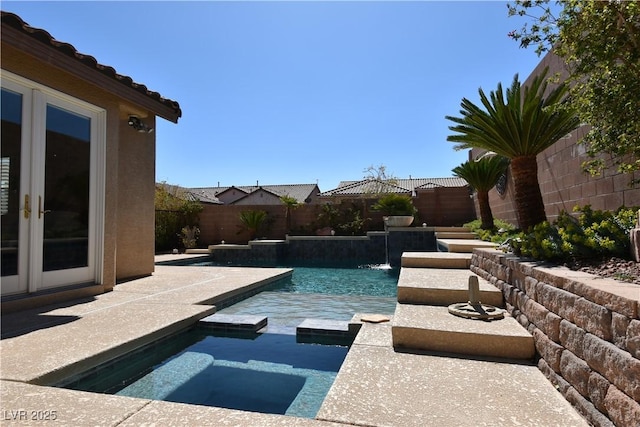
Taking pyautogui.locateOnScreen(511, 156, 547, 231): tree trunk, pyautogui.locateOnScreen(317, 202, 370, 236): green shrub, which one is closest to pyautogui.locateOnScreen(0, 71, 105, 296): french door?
pyautogui.locateOnScreen(511, 156, 547, 231): tree trunk

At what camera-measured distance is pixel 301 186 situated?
4172cm

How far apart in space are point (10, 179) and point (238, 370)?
403 centimetres

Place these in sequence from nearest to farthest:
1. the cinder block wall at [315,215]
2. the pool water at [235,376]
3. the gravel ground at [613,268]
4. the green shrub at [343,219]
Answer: the gravel ground at [613,268] < the pool water at [235,376] < the cinder block wall at [315,215] < the green shrub at [343,219]

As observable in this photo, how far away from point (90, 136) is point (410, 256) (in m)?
5.98

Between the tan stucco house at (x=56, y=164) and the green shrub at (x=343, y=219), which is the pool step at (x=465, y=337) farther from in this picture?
the green shrub at (x=343, y=219)

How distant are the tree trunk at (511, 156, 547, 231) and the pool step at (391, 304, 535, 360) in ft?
8.26

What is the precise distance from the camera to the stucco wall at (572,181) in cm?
487

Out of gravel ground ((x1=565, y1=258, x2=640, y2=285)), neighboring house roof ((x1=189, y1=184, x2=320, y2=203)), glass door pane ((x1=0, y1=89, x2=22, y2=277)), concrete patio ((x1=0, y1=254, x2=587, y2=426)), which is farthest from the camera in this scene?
neighboring house roof ((x1=189, y1=184, x2=320, y2=203))

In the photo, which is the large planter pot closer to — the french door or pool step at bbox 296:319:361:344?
pool step at bbox 296:319:361:344

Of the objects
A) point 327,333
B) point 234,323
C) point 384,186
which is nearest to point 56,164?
point 234,323

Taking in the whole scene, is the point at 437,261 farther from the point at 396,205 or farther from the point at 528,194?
the point at 396,205

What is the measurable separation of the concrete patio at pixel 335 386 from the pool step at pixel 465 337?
7 cm

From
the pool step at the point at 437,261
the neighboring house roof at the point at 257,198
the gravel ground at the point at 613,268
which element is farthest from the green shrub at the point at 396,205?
the neighboring house roof at the point at 257,198

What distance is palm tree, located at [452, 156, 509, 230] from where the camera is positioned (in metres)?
10.2
